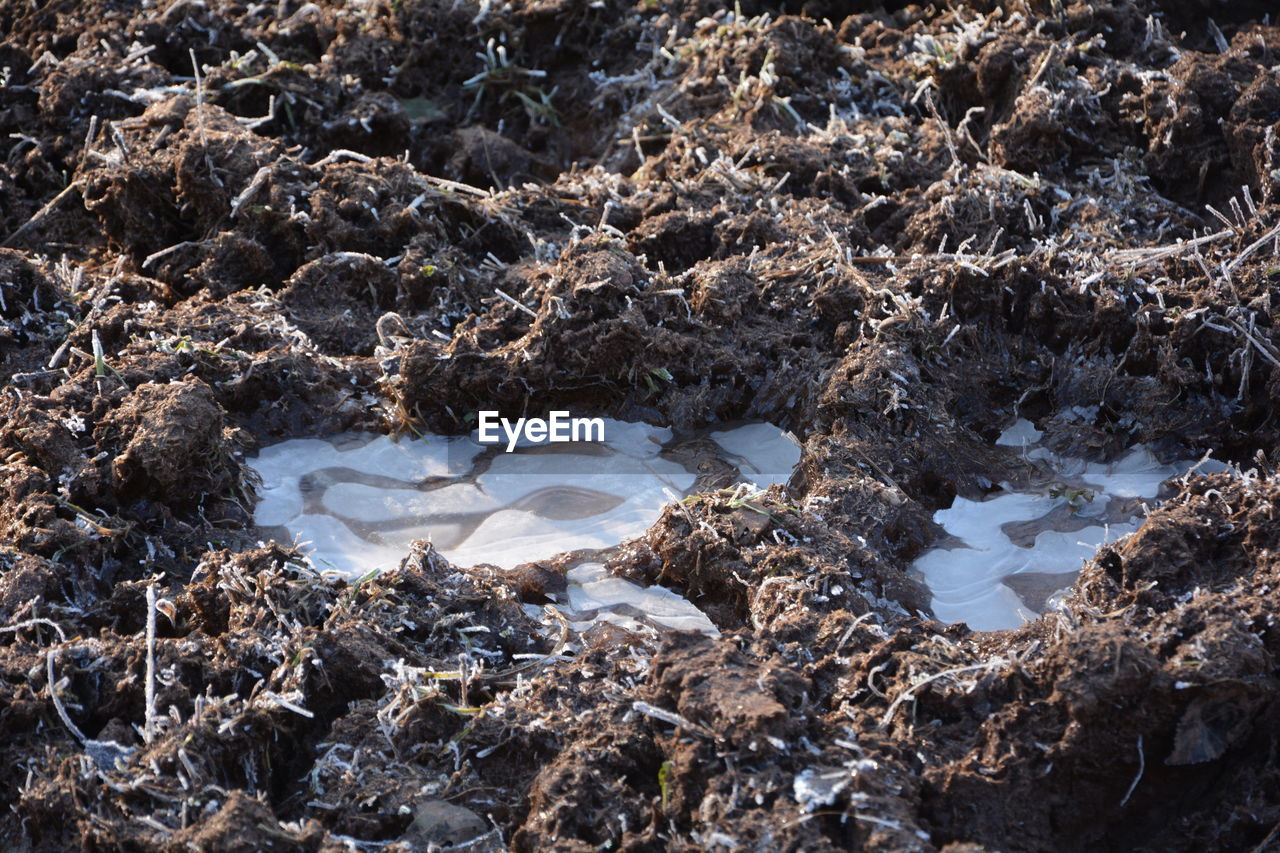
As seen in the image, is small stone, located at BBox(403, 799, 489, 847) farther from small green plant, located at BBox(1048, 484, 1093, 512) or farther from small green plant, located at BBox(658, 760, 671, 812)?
small green plant, located at BBox(1048, 484, 1093, 512)

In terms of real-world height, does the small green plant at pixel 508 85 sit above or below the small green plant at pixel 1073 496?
above

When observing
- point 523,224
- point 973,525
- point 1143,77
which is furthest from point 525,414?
point 1143,77

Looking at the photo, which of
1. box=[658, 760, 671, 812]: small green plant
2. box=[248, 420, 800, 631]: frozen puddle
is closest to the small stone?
box=[658, 760, 671, 812]: small green plant

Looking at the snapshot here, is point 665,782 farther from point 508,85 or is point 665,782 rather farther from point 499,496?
point 508,85

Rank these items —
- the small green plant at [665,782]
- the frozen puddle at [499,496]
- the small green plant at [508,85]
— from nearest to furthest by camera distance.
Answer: the small green plant at [665,782]
the frozen puddle at [499,496]
the small green plant at [508,85]

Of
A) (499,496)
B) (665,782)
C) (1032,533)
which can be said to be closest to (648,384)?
(499,496)

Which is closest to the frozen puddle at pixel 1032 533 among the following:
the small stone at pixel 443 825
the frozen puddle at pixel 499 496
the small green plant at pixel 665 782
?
the frozen puddle at pixel 499 496

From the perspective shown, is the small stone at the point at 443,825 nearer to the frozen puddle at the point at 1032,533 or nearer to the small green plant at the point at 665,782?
the small green plant at the point at 665,782
